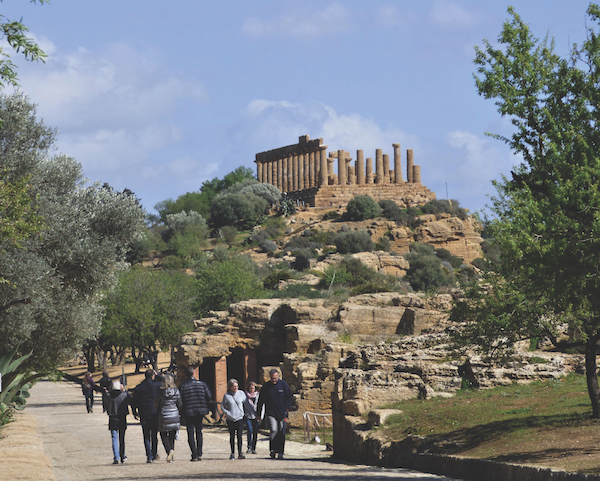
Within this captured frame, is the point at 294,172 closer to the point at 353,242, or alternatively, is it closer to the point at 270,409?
the point at 353,242

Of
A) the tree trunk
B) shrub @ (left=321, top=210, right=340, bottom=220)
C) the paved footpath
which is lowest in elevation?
the paved footpath

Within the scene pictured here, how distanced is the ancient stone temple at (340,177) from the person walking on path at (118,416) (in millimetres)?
82180

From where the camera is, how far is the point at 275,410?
14227mm

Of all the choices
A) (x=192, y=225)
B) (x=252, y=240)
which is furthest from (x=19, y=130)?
(x=192, y=225)

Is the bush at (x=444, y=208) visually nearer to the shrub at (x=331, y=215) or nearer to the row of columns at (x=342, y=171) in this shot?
the row of columns at (x=342, y=171)

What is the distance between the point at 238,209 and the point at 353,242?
985 inches

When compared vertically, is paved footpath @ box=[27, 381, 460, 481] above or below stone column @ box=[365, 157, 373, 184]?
below

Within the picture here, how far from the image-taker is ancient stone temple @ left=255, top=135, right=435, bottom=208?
3853 inches

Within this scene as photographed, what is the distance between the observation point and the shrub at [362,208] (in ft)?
286

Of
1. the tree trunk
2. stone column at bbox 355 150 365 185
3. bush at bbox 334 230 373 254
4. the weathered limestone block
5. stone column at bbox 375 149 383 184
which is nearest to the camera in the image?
the tree trunk

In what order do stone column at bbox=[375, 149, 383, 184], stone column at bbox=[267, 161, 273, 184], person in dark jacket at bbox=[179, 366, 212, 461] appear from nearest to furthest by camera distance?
person in dark jacket at bbox=[179, 366, 212, 461]
stone column at bbox=[375, 149, 383, 184]
stone column at bbox=[267, 161, 273, 184]

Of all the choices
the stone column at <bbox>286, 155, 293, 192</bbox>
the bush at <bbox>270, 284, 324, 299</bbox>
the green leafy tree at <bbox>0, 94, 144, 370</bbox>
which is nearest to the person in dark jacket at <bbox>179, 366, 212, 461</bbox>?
the green leafy tree at <bbox>0, 94, 144, 370</bbox>

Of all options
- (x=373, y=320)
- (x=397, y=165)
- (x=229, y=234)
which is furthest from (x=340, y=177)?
(x=373, y=320)

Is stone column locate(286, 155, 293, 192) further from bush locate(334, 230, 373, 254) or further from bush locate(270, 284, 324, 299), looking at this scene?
bush locate(270, 284, 324, 299)
